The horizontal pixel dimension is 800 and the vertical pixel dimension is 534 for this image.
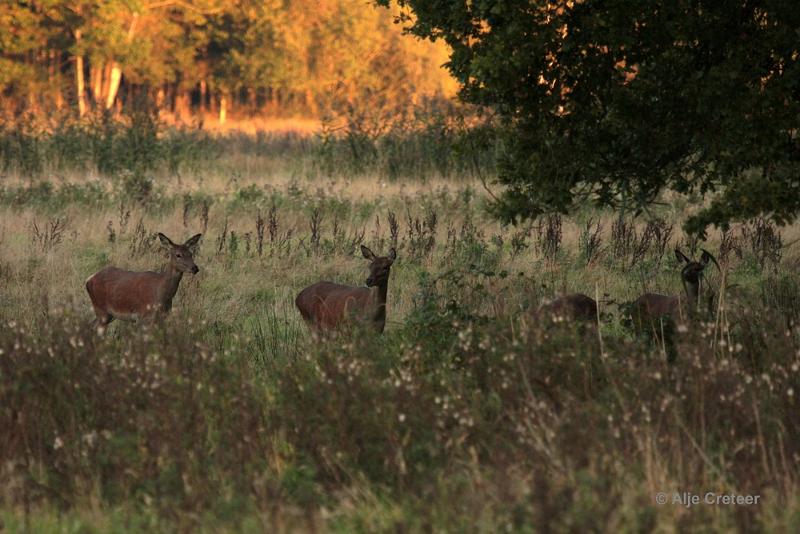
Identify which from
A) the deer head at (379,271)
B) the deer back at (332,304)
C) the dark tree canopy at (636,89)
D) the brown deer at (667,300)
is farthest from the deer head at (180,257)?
the brown deer at (667,300)

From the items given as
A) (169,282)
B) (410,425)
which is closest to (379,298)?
(169,282)

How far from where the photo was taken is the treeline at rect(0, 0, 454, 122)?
54.8 m

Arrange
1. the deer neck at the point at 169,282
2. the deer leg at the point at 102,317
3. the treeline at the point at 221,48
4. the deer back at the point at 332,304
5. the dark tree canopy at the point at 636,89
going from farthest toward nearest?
the treeline at the point at 221,48, the deer leg at the point at 102,317, the deer neck at the point at 169,282, the deer back at the point at 332,304, the dark tree canopy at the point at 636,89

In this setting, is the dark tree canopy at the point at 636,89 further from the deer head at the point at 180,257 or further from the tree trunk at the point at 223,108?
the tree trunk at the point at 223,108

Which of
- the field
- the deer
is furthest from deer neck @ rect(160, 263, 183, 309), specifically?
the field

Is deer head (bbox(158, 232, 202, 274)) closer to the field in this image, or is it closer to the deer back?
the field

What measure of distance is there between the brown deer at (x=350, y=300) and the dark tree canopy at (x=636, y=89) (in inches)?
51.2

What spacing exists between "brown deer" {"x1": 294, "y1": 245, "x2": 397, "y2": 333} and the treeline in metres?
43.6

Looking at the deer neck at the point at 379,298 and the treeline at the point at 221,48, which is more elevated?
the treeline at the point at 221,48

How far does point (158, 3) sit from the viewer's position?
188 feet

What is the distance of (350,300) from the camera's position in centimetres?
1026

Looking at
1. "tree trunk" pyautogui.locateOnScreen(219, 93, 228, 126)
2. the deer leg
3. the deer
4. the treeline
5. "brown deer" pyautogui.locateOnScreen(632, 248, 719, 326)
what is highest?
the treeline

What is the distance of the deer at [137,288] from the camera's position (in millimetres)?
11062

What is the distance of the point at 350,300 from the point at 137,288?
222cm
